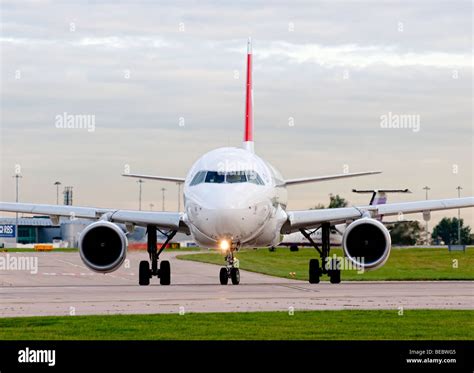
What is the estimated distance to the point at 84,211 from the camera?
41.8 metres

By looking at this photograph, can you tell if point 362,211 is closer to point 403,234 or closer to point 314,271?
point 314,271

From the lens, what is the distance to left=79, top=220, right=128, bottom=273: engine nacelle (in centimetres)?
3850

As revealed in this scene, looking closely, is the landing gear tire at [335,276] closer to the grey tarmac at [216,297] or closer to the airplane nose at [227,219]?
the grey tarmac at [216,297]

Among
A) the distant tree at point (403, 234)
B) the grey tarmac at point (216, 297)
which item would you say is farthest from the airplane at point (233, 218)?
the distant tree at point (403, 234)

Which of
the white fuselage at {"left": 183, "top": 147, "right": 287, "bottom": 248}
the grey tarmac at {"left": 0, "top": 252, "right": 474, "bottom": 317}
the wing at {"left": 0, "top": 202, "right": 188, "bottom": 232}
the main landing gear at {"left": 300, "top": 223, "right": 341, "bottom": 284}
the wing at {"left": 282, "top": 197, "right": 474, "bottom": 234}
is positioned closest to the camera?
the grey tarmac at {"left": 0, "top": 252, "right": 474, "bottom": 317}

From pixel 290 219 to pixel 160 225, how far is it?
14.7 feet

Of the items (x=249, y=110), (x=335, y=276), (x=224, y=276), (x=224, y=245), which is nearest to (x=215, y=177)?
(x=224, y=245)

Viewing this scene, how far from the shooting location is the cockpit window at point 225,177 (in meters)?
36.3

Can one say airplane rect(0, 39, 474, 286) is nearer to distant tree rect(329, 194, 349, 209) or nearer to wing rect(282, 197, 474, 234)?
wing rect(282, 197, 474, 234)

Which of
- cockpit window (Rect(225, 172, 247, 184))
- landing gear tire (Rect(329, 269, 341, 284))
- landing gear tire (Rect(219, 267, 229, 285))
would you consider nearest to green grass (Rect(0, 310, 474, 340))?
cockpit window (Rect(225, 172, 247, 184))

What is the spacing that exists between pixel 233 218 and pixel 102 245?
219 inches
